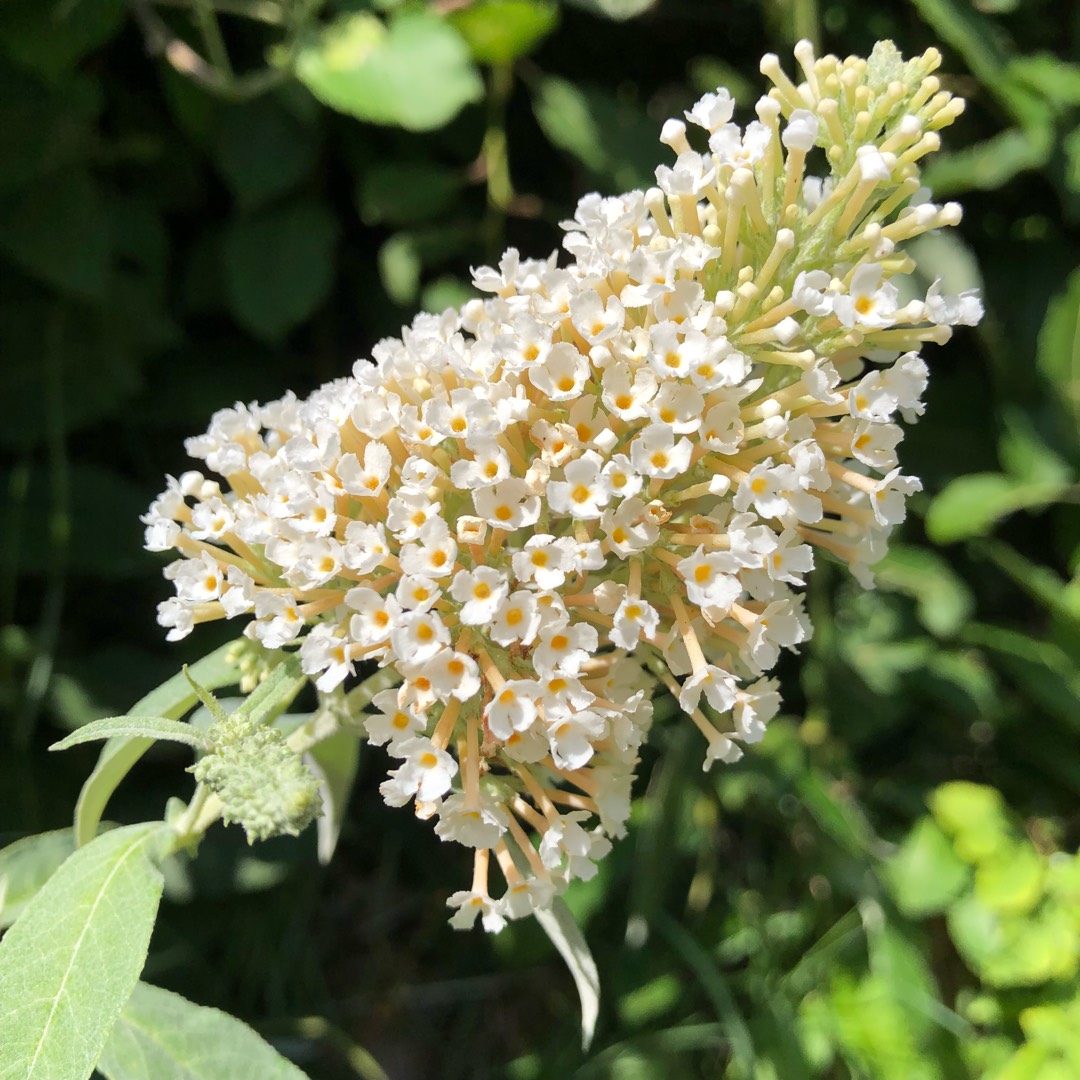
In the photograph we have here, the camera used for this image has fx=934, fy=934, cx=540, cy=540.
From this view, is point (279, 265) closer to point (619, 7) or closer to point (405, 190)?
point (405, 190)

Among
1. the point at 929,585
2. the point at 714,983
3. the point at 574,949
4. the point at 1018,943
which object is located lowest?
the point at 1018,943

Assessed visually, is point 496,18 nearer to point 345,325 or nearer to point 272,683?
point 345,325

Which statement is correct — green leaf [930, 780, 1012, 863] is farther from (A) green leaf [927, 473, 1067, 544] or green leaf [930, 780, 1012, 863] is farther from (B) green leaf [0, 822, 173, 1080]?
(B) green leaf [0, 822, 173, 1080]

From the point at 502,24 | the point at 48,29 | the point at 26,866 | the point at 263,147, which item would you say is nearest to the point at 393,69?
the point at 502,24

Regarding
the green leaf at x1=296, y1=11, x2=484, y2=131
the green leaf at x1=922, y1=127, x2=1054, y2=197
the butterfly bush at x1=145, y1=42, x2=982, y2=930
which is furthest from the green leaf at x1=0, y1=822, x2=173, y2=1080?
the green leaf at x1=922, y1=127, x2=1054, y2=197

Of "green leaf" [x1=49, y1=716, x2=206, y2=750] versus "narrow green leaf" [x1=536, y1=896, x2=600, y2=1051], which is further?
"narrow green leaf" [x1=536, y1=896, x2=600, y2=1051]

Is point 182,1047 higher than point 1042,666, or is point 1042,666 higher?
point 182,1047
